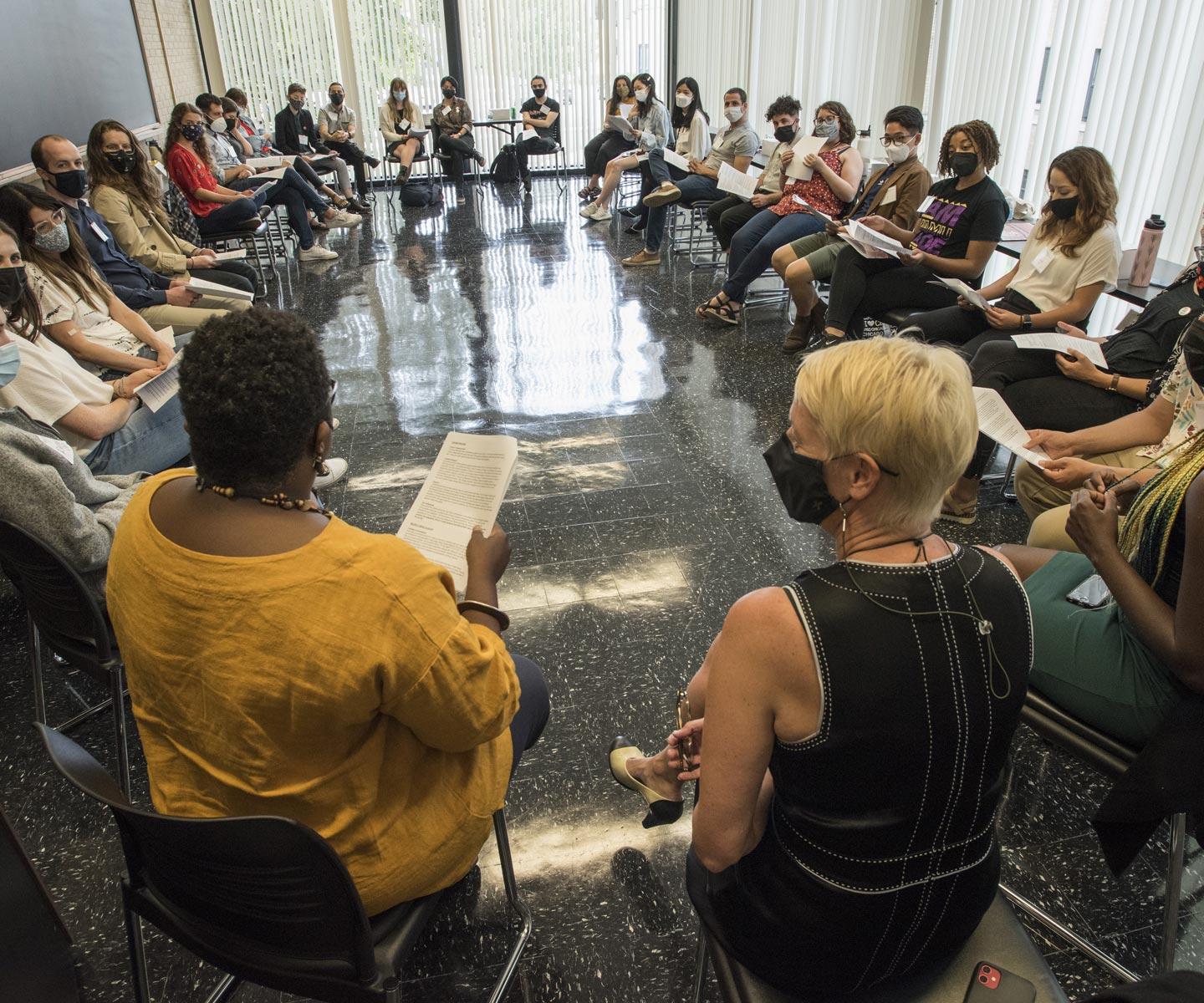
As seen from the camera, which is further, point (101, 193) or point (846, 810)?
point (101, 193)

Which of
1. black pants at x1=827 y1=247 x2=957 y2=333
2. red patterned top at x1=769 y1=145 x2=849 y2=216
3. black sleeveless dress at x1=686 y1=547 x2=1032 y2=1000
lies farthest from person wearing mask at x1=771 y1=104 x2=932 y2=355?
black sleeveless dress at x1=686 y1=547 x2=1032 y2=1000

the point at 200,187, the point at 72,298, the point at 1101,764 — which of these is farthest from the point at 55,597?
the point at 200,187

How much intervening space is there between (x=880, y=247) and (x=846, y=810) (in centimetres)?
342

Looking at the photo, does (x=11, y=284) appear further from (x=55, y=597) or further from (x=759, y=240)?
(x=759, y=240)

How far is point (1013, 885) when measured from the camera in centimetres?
175

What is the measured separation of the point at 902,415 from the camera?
1032mm

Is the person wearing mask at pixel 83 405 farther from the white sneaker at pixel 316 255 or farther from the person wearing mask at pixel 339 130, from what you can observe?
the person wearing mask at pixel 339 130

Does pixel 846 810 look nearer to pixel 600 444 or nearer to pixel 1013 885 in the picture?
pixel 1013 885

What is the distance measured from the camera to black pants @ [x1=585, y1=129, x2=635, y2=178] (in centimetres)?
862

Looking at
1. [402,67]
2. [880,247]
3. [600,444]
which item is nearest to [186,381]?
[600,444]

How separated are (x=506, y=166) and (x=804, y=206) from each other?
5.96 meters

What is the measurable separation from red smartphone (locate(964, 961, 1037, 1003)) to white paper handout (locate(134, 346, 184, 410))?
105 inches

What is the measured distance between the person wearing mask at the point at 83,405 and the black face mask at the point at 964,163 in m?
3.42

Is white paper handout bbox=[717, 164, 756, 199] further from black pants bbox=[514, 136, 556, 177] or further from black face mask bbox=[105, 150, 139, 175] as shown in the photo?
black pants bbox=[514, 136, 556, 177]
